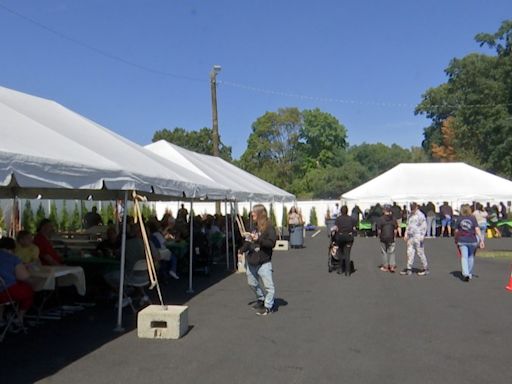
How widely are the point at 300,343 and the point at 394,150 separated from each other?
9204 cm

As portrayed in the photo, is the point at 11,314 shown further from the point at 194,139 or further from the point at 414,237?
the point at 194,139

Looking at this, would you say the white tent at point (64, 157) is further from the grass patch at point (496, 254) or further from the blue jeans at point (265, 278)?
the grass patch at point (496, 254)

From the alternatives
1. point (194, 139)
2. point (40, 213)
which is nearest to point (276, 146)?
point (194, 139)

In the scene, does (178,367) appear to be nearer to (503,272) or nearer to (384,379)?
(384,379)

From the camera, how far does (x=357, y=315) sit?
830 cm

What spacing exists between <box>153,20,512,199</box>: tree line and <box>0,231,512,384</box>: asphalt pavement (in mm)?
37322

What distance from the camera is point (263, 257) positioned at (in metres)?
8.28

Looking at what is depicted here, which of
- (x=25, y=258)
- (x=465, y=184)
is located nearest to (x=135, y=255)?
(x=25, y=258)

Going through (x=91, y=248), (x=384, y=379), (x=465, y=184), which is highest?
(x=465, y=184)

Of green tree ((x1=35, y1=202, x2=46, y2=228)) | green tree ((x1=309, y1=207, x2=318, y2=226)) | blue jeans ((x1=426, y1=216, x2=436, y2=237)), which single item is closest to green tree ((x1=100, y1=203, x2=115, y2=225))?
green tree ((x1=35, y1=202, x2=46, y2=228))

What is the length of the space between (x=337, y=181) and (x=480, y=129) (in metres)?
19.7

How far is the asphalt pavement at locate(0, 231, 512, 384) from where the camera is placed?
17.8 ft

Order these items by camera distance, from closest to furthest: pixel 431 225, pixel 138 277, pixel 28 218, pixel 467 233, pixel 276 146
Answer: pixel 138 277 → pixel 467 233 → pixel 28 218 → pixel 431 225 → pixel 276 146

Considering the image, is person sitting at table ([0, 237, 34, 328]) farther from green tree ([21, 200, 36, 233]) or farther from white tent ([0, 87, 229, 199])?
green tree ([21, 200, 36, 233])
